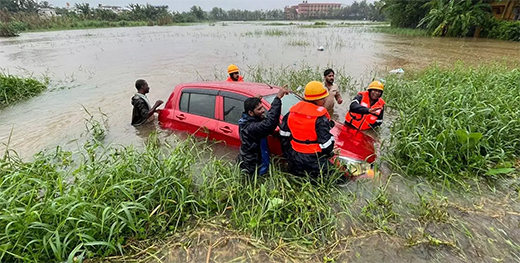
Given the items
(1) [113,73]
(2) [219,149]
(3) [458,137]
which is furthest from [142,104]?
(1) [113,73]

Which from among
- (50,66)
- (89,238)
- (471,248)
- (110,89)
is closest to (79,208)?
(89,238)

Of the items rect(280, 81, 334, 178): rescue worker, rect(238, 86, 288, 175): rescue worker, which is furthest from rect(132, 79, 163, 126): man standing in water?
rect(280, 81, 334, 178): rescue worker

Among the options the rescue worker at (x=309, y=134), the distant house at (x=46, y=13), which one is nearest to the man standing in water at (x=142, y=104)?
the rescue worker at (x=309, y=134)

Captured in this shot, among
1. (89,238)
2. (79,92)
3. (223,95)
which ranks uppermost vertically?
(223,95)

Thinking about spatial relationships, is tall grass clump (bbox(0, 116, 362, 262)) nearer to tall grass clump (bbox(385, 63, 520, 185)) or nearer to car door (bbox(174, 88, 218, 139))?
car door (bbox(174, 88, 218, 139))

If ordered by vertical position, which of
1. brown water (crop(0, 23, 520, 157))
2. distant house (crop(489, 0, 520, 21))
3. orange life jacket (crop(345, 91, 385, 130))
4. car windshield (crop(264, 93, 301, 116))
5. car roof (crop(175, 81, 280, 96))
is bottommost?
brown water (crop(0, 23, 520, 157))

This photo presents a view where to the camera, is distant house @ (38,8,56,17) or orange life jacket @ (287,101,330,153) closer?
orange life jacket @ (287,101,330,153)

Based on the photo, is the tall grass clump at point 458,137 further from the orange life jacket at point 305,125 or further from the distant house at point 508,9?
the distant house at point 508,9

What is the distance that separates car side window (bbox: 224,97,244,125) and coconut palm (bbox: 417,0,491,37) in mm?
26140

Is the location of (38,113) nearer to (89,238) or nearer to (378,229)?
(89,238)

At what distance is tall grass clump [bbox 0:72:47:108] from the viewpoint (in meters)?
7.89

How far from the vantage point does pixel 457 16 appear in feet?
71.5

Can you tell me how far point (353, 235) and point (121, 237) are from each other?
7.96 ft

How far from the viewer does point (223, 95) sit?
4.36 metres
